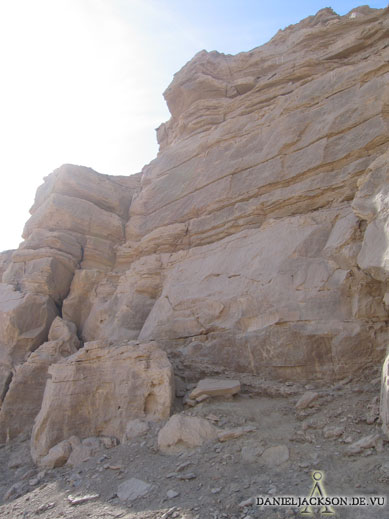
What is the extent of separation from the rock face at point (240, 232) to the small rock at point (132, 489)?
2302 mm

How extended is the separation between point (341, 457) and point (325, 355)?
279 cm

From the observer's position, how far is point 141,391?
8.50 metres

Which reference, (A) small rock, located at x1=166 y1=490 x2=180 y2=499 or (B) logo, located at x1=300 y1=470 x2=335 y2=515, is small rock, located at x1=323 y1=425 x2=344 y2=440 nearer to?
(B) logo, located at x1=300 y1=470 x2=335 y2=515

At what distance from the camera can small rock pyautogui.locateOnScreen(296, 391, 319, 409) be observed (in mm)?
7164

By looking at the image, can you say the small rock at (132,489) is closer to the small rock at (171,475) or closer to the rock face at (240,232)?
the small rock at (171,475)

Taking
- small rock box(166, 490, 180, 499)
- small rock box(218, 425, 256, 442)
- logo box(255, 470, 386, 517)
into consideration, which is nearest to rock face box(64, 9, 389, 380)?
small rock box(218, 425, 256, 442)

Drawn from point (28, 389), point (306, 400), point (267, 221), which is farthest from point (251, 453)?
point (28, 389)

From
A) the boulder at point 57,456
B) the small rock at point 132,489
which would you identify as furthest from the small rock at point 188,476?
the boulder at point 57,456

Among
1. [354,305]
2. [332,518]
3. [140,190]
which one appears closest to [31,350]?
[140,190]

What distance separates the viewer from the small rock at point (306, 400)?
23.5 feet

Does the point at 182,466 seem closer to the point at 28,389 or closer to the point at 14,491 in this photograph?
the point at 14,491

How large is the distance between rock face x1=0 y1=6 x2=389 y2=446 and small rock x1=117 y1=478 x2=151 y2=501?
2302mm

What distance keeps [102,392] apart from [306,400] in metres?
4.64

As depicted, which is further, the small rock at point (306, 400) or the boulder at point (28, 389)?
the boulder at point (28, 389)
